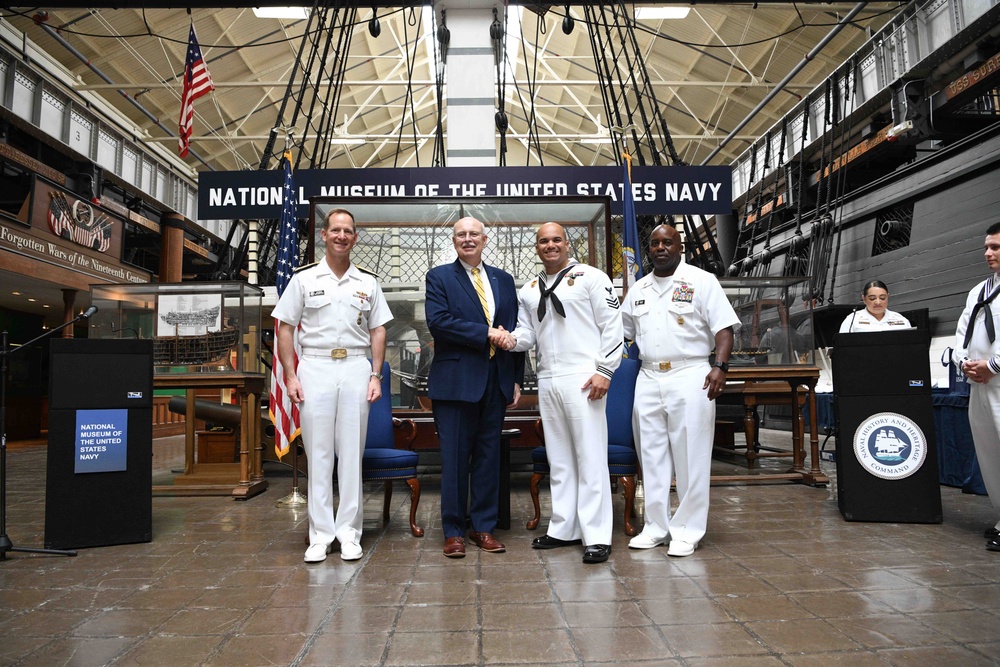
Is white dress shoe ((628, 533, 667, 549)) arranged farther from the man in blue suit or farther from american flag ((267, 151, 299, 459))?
american flag ((267, 151, 299, 459))

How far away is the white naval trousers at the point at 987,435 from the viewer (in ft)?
11.3

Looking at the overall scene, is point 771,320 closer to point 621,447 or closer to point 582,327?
point 621,447

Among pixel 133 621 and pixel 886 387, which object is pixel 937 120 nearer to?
pixel 886 387

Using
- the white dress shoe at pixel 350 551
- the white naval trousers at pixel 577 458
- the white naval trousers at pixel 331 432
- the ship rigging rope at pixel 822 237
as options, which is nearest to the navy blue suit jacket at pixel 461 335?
the white naval trousers at pixel 577 458

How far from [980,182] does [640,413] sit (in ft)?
23.9

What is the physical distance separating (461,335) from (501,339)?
0.63ft

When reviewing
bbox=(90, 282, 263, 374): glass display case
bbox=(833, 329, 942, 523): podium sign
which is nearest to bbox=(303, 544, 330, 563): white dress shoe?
bbox=(90, 282, 263, 374): glass display case

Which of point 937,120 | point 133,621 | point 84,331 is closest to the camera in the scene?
point 133,621

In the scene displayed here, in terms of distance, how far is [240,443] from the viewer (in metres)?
5.56

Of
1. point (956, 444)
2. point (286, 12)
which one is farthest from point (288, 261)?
point (286, 12)

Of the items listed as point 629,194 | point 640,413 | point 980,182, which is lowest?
point 640,413

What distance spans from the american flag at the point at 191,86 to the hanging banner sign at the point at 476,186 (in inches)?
111

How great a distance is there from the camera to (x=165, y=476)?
21.8ft

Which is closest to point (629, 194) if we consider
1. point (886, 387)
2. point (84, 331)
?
point (886, 387)
